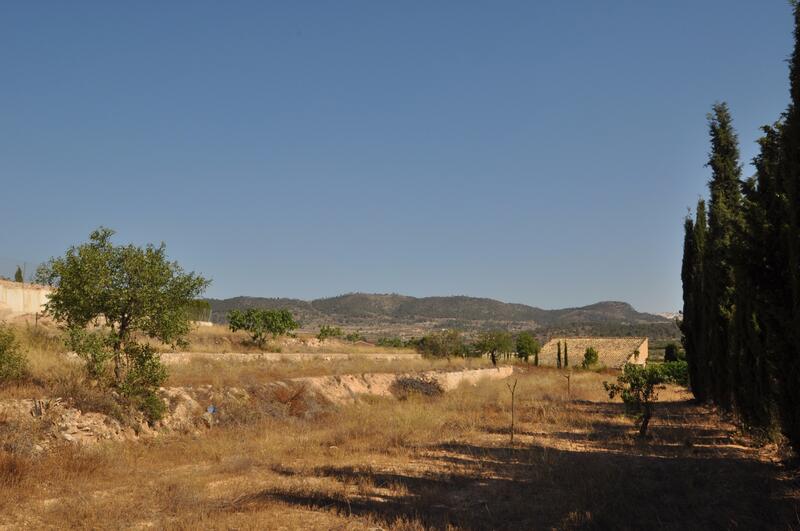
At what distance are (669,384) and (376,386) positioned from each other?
25.7m

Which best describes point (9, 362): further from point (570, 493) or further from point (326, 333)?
point (326, 333)

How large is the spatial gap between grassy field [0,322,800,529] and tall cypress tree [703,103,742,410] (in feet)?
8.14

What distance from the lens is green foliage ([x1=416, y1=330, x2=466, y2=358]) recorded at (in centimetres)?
6022

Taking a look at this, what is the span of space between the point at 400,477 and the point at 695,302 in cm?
2193

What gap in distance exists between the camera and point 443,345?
6131 centimetres

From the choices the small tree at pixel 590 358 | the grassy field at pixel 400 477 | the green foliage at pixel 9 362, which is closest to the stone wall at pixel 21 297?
the grassy field at pixel 400 477

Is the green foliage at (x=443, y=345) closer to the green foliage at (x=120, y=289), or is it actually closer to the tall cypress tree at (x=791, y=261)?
the green foliage at (x=120, y=289)

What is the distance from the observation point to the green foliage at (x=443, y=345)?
6022cm

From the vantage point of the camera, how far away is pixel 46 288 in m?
42.9

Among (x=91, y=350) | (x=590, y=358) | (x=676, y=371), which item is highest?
(x=91, y=350)

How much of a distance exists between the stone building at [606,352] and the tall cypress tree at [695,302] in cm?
3446

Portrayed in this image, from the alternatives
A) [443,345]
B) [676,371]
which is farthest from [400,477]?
[443,345]

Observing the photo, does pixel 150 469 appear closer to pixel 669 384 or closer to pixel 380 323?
pixel 669 384

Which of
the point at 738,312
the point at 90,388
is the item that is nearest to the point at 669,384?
the point at 738,312
